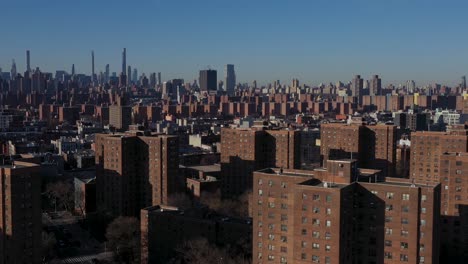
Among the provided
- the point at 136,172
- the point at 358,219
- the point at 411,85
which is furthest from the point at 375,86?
the point at 358,219

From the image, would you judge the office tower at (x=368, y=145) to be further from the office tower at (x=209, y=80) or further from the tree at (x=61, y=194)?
the office tower at (x=209, y=80)

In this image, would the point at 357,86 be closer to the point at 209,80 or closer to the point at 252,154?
the point at 209,80

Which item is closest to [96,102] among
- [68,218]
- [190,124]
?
[190,124]

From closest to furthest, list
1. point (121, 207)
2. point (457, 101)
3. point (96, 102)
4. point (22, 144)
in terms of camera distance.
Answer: point (121, 207) → point (22, 144) → point (457, 101) → point (96, 102)

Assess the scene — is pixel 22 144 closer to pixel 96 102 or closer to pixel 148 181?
pixel 148 181

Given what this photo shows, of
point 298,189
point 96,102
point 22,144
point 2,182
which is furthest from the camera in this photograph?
point 96,102

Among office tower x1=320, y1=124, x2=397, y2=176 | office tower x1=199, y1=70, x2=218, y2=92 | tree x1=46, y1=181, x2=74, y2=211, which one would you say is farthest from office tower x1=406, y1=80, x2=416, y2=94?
tree x1=46, y1=181, x2=74, y2=211

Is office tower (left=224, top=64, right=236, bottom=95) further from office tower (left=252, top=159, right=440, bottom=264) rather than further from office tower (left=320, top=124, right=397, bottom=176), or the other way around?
office tower (left=252, top=159, right=440, bottom=264)
